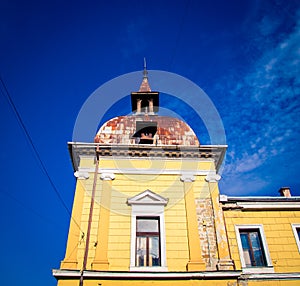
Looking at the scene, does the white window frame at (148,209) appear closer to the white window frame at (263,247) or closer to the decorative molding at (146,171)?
the decorative molding at (146,171)

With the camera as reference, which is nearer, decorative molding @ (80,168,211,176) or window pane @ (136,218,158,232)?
window pane @ (136,218,158,232)

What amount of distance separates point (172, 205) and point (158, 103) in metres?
10.6

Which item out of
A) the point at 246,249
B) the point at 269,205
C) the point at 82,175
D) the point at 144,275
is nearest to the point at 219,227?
the point at 246,249

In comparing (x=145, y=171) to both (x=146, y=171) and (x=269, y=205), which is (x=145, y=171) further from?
(x=269, y=205)

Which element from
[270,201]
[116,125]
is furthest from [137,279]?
[116,125]

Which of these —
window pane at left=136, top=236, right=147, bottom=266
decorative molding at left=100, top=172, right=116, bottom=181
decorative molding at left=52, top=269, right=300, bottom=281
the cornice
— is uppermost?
the cornice

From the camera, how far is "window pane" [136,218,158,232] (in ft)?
42.4

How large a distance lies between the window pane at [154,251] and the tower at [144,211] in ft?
0.14

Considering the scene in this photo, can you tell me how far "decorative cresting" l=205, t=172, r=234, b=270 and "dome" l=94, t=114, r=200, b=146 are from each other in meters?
2.66

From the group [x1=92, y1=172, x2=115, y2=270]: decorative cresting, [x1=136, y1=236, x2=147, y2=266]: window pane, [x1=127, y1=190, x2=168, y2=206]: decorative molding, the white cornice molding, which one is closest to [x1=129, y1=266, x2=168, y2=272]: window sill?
[x1=136, y1=236, x2=147, y2=266]: window pane

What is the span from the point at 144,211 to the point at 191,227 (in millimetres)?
2343

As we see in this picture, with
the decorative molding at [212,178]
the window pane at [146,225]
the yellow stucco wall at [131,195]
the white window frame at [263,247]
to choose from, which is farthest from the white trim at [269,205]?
the window pane at [146,225]

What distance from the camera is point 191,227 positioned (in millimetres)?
12875

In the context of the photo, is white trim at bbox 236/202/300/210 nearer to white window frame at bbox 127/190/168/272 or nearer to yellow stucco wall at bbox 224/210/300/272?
yellow stucco wall at bbox 224/210/300/272
